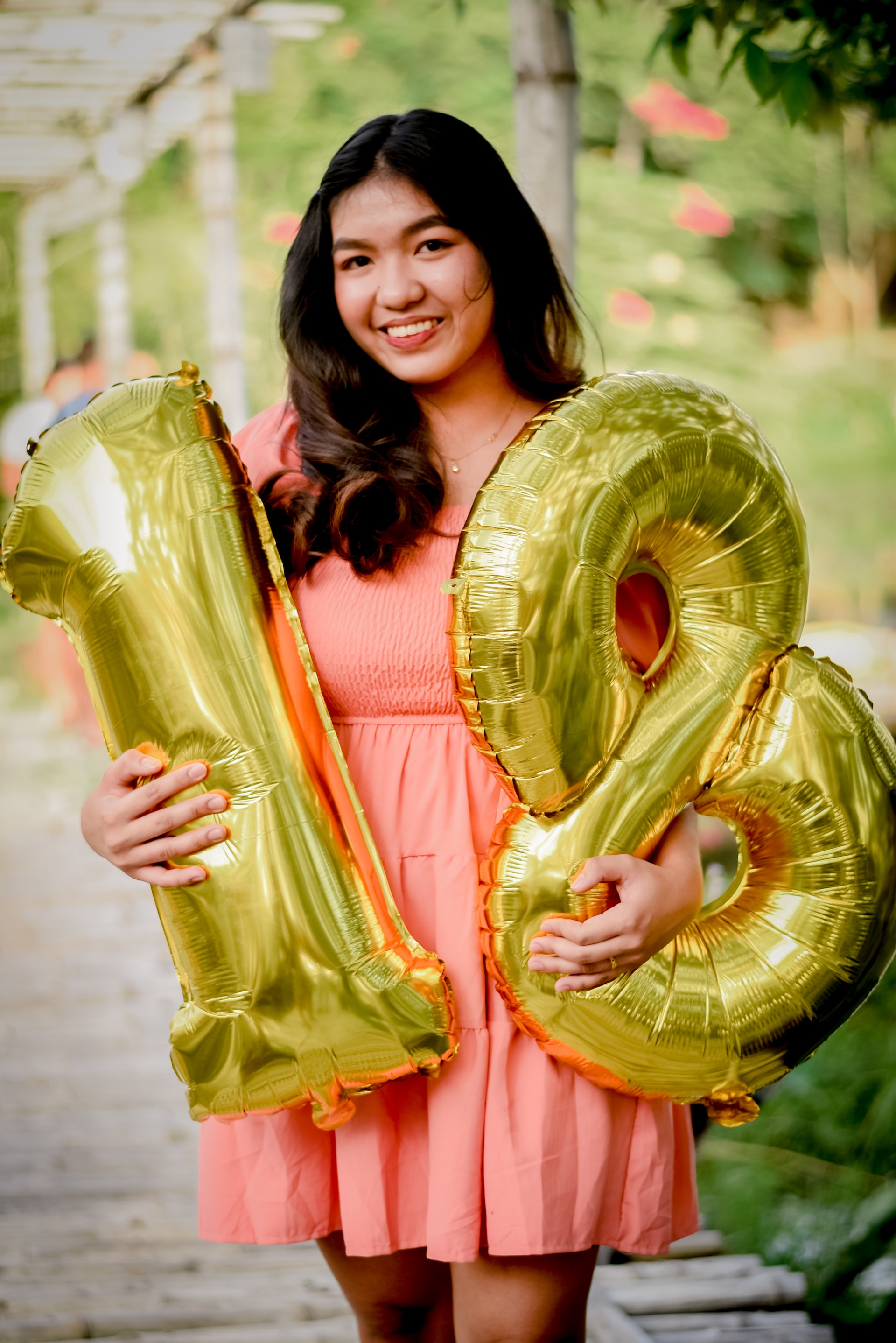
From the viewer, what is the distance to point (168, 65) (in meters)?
4.58

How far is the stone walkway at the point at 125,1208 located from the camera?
1.90 meters

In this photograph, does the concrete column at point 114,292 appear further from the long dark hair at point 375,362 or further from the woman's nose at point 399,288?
the woman's nose at point 399,288

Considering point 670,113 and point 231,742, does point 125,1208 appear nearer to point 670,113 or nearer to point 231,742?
point 231,742

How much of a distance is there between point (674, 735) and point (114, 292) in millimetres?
5326

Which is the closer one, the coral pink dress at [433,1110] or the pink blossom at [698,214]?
the coral pink dress at [433,1110]

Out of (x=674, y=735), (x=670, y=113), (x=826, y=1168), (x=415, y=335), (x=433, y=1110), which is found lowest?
(x=826, y=1168)

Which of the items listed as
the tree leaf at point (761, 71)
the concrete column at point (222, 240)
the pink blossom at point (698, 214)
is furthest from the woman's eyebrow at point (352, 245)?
the pink blossom at point (698, 214)

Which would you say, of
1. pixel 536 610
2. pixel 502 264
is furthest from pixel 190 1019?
pixel 502 264

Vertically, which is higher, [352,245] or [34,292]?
[34,292]

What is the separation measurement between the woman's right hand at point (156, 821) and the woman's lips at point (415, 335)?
0.43m

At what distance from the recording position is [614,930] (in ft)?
3.37

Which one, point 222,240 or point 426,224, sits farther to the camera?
point 222,240

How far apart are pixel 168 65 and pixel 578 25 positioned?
1662mm

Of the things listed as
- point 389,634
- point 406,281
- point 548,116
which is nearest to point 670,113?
point 548,116
